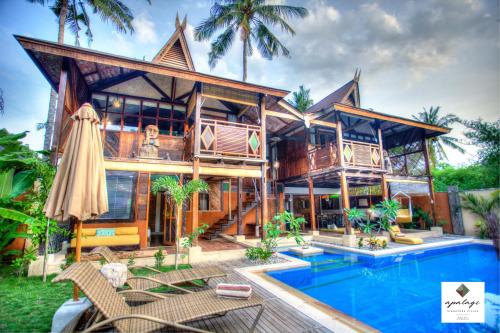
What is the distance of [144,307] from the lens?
294cm

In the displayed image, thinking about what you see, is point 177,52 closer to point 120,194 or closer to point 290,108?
point 290,108

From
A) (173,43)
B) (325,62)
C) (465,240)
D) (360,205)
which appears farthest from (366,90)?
(173,43)

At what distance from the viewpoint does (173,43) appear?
9.94 metres

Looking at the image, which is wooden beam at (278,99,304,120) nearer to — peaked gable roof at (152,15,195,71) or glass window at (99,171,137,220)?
peaked gable roof at (152,15,195,71)

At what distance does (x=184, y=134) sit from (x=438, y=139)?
29.3 m

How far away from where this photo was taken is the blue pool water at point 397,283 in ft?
12.4

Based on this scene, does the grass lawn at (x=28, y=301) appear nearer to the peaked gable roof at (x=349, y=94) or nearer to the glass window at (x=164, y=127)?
the glass window at (x=164, y=127)

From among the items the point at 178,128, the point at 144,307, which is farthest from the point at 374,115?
the point at 144,307

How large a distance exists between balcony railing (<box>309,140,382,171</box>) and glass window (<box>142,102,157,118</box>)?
28.5ft

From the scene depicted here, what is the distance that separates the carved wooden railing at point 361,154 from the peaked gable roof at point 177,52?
8774 millimetres

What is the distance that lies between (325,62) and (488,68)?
10236 millimetres

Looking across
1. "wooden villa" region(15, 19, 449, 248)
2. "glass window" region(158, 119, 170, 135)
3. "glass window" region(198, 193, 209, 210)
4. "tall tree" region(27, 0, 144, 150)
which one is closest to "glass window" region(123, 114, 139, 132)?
"wooden villa" region(15, 19, 449, 248)

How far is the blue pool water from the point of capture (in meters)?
3.76

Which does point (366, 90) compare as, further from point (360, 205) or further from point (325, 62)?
point (360, 205)
